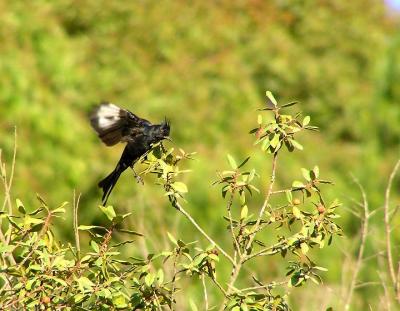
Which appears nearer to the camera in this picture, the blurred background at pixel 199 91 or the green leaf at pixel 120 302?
the green leaf at pixel 120 302

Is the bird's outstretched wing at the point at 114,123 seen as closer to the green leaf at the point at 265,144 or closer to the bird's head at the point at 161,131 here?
the bird's head at the point at 161,131

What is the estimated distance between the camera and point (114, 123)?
3.96 m

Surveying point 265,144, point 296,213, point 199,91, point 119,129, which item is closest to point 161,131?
point 119,129

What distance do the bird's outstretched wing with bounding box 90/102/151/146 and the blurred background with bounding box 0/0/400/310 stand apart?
6.65 feet

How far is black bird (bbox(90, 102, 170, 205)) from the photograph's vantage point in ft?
12.5

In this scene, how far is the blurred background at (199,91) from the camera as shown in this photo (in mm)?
9016

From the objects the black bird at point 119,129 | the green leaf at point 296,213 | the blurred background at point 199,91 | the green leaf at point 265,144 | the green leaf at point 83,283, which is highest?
the green leaf at point 265,144

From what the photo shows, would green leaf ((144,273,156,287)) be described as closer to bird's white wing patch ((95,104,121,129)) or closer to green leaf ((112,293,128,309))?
green leaf ((112,293,128,309))

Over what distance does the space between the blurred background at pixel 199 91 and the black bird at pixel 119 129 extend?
202cm

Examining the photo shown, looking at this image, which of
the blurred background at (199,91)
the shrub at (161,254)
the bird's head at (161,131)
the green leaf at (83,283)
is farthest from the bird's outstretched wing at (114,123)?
the blurred background at (199,91)

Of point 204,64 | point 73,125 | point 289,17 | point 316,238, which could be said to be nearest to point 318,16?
point 289,17

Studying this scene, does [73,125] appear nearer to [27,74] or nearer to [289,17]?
[27,74]

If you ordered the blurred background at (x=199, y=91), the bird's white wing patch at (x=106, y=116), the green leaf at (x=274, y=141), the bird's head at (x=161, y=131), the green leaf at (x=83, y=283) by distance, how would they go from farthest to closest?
1. the blurred background at (x=199, y=91)
2. the bird's white wing patch at (x=106, y=116)
3. the bird's head at (x=161, y=131)
4. the green leaf at (x=274, y=141)
5. the green leaf at (x=83, y=283)

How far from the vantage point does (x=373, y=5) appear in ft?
60.5
